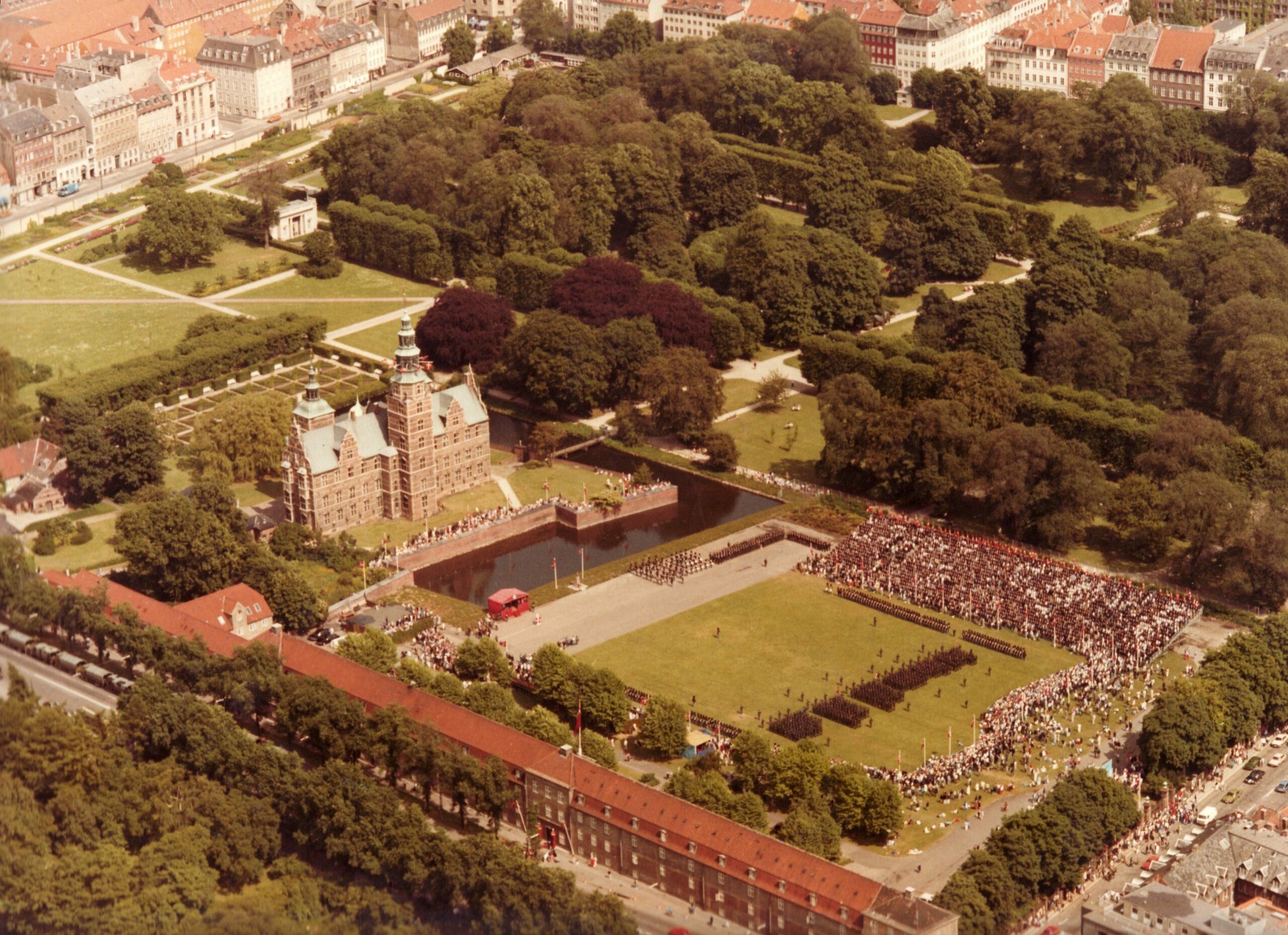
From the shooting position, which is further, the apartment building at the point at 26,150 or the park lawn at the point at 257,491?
the apartment building at the point at 26,150

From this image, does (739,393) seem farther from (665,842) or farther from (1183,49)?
(1183,49)

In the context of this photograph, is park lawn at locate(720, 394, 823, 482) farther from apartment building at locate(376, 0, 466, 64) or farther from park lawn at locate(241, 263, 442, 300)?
apartment building at locate(376, 0, 466, 64)

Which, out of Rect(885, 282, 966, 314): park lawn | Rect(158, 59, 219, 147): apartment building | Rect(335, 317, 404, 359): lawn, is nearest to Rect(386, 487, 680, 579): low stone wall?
Rect(335, 317, 404, 359): lawn

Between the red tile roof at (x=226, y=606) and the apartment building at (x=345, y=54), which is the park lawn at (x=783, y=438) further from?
the apartment building at (x=345, y=54)

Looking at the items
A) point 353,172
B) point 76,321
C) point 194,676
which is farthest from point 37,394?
point 353,172

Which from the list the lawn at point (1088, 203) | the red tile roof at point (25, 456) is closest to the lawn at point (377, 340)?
the red tile roof at point (25, 456)

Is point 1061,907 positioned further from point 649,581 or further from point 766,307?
point 766,307
